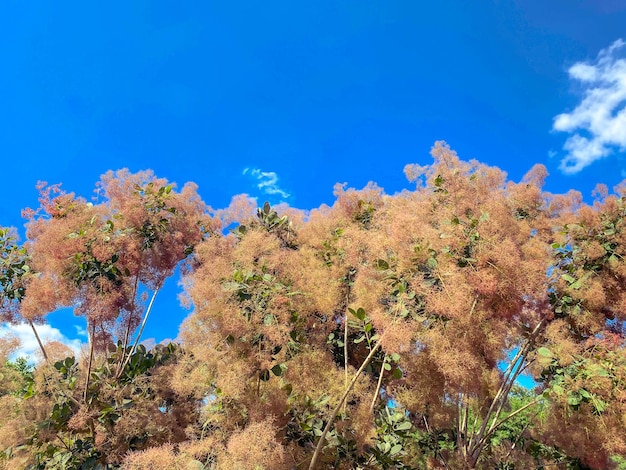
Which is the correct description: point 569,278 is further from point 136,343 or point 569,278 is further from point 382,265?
point 136,343

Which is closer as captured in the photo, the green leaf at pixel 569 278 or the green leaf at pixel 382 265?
the green leaf at pixel 382 265

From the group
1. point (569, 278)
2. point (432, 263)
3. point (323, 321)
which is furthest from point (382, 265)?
point (569, 278)

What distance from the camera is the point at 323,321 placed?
6395 millimetres

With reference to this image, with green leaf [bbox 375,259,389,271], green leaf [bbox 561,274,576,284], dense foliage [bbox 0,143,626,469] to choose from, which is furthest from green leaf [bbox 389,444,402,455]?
green leaf [bbox 561,274,576,284]

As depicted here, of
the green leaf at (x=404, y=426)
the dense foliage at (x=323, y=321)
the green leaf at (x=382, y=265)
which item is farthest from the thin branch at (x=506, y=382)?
the green leaf at (x=382, y=265)

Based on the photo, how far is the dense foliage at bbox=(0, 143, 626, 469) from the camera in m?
4.82

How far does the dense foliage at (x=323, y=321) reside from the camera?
15.8 ft

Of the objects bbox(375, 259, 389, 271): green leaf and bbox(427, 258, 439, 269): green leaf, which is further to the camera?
bbox(375, 259, 389, 271): green leaf

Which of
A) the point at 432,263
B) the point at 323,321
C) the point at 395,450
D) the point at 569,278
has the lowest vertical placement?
the point at 395,450

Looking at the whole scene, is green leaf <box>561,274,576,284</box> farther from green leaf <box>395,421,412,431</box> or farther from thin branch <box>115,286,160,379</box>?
thin branch <box>115,286,160,379</box>

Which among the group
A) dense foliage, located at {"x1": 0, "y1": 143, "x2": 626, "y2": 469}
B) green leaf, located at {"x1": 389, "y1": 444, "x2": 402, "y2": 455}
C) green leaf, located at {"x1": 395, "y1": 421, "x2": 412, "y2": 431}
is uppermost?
dense foliage, located at {"x1": 0, "y1": 143, "x2": 626, "y2": 469}

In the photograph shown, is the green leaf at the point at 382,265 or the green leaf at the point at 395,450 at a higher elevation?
the green leaf at the point at 382,265

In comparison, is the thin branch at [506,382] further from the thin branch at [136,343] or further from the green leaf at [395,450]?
the thin branch at [136,343]

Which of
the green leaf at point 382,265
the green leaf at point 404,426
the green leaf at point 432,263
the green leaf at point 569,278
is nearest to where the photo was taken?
the green leaf at point 432,263
